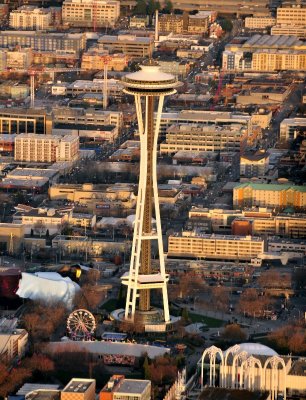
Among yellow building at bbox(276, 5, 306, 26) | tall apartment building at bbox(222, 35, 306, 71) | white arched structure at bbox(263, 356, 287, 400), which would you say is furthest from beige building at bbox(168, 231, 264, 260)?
yellow building at bbox(276, 5, 306, 26)

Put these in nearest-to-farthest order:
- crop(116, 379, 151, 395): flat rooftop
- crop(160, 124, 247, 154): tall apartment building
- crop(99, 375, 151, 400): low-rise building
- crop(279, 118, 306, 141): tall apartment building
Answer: crop(99, 375, 151, 400): low-rise building, crop(116, 379, 151, 395): flat rooftop, crop(160, 124, 247, 154): tall apartment building, crop(279, 118, 306, 141): tall apartment building

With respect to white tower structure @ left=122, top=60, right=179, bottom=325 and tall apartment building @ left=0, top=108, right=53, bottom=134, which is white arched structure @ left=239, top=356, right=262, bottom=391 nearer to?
white tower structure @ left=122, top=60, right=179, bottom=325

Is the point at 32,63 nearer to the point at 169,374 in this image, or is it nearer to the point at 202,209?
the point at 202,209

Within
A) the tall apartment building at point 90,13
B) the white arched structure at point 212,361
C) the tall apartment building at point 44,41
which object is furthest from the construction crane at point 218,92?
the white arched structure at point 212,361

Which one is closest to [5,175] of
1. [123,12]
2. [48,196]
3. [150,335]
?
[48,196]

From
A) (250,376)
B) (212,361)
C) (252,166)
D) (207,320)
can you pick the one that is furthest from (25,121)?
(250,376)

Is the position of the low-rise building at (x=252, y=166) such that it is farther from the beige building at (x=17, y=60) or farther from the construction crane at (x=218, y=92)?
the beige building at (x=17, y=60)
